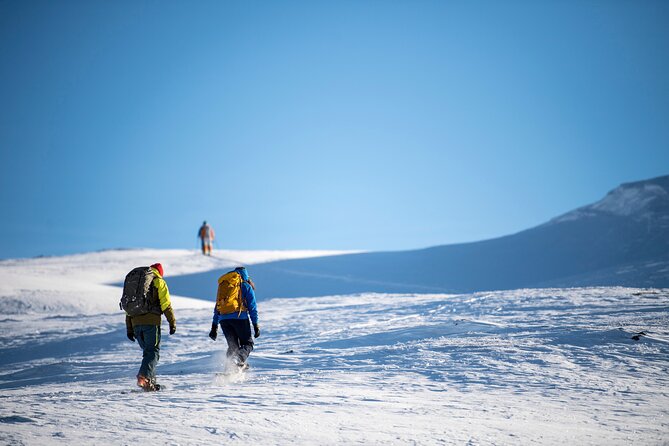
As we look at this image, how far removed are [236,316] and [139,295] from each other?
1513 millimetres

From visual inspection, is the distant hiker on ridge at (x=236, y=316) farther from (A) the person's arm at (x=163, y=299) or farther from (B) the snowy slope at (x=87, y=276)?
(B) the snowy slope at (x=87, y=276)

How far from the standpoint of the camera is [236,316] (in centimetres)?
809

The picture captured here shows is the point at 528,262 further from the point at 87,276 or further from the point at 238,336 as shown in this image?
the point at 238,336

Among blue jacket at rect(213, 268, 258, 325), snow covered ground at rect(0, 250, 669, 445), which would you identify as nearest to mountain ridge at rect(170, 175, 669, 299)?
snow covered ground at rect(0, 250, 669, 445)

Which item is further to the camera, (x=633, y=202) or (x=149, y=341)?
(x=633, y=202)

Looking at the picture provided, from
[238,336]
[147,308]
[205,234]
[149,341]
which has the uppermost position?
[205,234]

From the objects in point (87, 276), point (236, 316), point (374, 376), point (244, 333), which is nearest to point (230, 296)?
point (236, 316)

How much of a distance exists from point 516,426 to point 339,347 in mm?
6192

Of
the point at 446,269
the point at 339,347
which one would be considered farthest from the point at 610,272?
the point at 339,347

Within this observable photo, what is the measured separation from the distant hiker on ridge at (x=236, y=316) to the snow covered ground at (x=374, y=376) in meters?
0.39

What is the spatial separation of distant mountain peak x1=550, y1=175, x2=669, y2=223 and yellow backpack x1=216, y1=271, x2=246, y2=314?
47.2 m

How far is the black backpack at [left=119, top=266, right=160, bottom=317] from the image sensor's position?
7148 millimetres

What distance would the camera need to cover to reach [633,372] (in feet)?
25.0

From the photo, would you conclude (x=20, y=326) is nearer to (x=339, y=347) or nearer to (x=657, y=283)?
(x=339, y=347)
